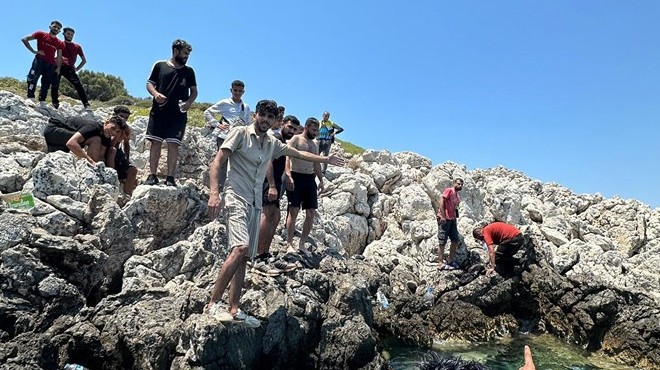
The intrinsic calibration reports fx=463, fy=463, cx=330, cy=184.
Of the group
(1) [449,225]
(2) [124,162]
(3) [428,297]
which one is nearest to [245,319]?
(2) [124,162]

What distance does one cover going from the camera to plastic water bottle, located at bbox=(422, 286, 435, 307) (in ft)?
45.0

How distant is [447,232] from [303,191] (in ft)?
22.8

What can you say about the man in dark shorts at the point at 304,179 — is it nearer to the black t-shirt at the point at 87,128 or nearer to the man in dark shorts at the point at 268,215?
the man in dark shorts at the point at 268,215

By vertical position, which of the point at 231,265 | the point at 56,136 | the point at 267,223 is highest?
the point at 56,136

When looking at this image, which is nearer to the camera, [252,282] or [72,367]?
[72,367]

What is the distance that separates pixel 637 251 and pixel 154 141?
73.3 ft

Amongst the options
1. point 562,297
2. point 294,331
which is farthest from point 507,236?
point 294,331

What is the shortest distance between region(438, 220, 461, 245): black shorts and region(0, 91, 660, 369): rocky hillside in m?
0.89

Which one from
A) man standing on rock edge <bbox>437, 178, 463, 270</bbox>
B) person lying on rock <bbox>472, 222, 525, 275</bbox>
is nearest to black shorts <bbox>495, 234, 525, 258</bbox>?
person lying on rock <bbox>472, 222, 525, 275</bbox>

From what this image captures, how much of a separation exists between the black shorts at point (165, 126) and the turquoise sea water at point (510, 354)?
7.12 m

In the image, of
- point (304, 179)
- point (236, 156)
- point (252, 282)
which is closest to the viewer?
point (236, 156)

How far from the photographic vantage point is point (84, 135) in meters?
10.2

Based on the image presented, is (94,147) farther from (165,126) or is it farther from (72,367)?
(72,367)

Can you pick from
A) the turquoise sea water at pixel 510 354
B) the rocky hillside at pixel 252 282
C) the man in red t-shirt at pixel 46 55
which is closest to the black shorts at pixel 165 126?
the rocky hillside at pixel 252 282
